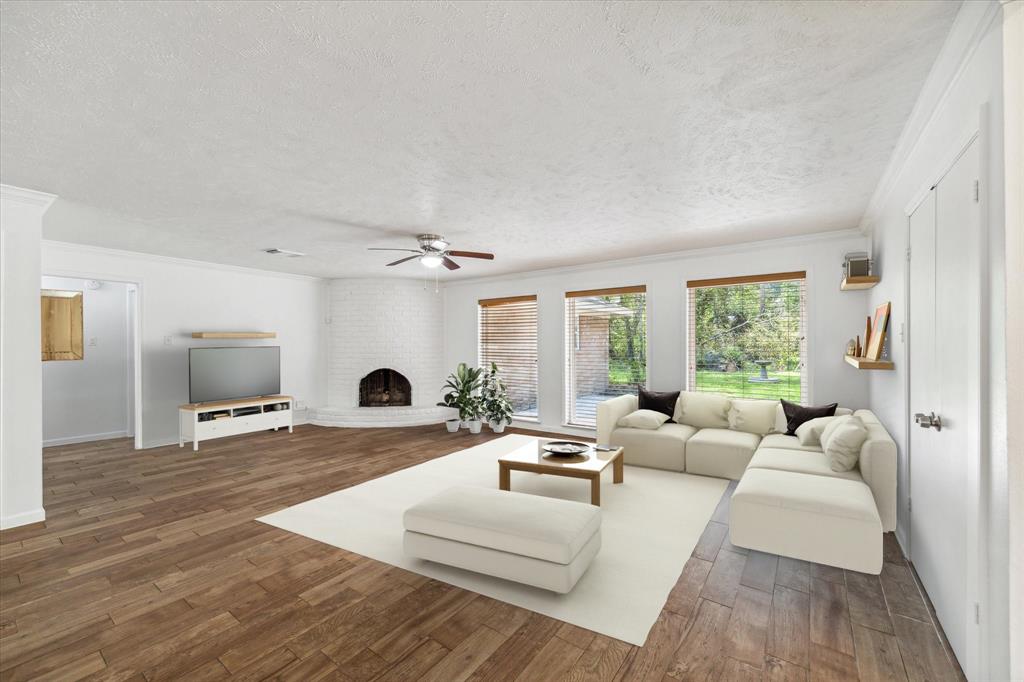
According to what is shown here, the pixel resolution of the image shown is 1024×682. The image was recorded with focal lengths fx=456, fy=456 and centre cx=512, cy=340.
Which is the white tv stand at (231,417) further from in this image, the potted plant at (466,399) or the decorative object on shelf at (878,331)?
the decorative object on shelf at (878,331)

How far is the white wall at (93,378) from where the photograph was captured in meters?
6.39

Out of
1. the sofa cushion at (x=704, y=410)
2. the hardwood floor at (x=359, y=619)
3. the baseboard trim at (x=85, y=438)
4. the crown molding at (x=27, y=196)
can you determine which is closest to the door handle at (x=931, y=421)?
the hardwood floor at (x=359, y=619)

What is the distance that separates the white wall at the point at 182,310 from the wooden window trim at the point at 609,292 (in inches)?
180

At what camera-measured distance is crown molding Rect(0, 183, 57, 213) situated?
331 cm

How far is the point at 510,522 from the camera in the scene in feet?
8.43

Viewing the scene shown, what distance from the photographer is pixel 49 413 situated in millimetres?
6332

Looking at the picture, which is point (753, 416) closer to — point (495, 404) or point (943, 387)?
point (943, 387)

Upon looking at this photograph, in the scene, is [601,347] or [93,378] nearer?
[601,347]

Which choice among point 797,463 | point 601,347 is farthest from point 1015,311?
point 601,347

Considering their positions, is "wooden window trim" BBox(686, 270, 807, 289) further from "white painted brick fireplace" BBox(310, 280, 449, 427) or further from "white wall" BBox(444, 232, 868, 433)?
"white painted brick fireplace" BBox(310, 280, 449, 427)

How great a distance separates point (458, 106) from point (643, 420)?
3877 millimetres

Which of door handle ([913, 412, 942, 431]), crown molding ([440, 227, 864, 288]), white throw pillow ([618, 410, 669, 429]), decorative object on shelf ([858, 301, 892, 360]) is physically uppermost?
crown molding ([440, 227, 864, 288])

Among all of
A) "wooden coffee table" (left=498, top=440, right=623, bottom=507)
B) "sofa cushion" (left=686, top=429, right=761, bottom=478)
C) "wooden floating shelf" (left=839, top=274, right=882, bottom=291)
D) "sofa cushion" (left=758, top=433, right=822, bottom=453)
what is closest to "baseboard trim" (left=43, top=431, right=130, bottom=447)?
"wooden coffee table" (left=498, top=440, right=623, bottom=507)

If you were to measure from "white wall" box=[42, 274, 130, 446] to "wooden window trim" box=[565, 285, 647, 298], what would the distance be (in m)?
6.67
